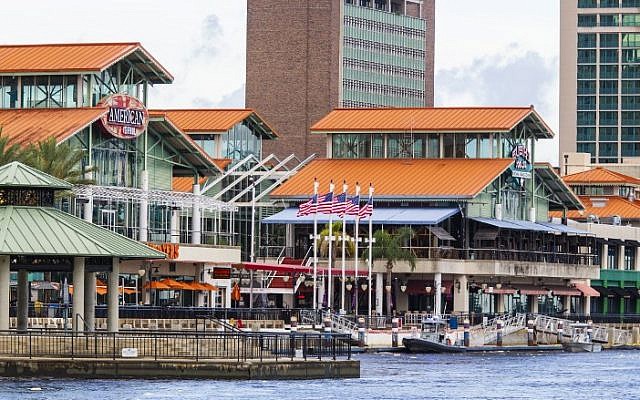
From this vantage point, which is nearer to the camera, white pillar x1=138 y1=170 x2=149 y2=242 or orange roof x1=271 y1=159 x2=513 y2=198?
white pillar x1=138 y1=170 x2=149 y2=242

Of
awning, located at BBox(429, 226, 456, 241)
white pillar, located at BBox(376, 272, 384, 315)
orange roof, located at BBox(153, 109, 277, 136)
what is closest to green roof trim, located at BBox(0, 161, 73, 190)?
white pillar, located at BBox(376, 272, 384, 315)

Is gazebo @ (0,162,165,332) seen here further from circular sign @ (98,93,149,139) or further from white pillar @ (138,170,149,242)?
white pillar @ (138,170,149,242)

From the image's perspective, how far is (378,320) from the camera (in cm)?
14512

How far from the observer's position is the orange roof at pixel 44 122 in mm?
134500

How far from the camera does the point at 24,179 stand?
94.8 meters

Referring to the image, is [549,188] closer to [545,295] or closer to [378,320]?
[545,295]

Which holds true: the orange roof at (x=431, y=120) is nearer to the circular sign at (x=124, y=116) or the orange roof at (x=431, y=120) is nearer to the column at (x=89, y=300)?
the circular sign at (x=124, y=116)

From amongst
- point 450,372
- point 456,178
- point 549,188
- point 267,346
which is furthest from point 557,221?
point 267,346

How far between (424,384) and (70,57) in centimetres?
5057

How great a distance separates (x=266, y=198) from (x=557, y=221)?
29.3m

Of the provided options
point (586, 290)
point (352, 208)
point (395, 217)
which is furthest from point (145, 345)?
point (586, 290)

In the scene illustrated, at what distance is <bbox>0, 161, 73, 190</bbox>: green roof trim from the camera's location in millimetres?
94125

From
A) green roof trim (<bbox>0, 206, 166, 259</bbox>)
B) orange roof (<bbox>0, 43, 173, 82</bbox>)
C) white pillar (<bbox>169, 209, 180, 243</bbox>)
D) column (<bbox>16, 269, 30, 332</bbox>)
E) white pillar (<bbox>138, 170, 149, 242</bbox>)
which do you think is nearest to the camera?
green roof trim (<bbox>0, 206, 166, 259</bbox>)

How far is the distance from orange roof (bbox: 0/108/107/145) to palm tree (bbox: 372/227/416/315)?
105 feet
